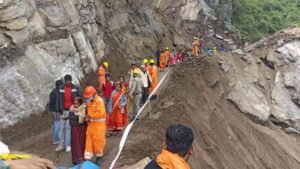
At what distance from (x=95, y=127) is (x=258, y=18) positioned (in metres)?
43.6

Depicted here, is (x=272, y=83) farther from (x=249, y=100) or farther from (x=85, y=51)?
(x=85, y=51)

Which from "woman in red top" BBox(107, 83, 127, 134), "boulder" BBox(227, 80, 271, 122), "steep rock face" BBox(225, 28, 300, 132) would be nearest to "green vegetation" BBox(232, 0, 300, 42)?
"steep rock face" BBox(225, 28, 300, 132)

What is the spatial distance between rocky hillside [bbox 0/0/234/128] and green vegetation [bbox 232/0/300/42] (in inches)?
814

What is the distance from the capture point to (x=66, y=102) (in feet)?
35.6

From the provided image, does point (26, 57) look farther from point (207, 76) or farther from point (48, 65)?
point (207, 76)

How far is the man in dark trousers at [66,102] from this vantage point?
1069cm

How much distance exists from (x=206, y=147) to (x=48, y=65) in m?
6.28

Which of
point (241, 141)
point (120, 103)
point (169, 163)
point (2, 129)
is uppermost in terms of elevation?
point (169, 163)

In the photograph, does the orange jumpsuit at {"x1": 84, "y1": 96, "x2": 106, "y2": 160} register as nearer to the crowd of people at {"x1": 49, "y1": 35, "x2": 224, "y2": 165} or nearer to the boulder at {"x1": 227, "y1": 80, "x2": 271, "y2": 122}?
the crowd of people at {"x1": 49, "y1": 35, "x2": 224, "y2": 165}

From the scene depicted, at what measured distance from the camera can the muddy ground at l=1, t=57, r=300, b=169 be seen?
11.4 m

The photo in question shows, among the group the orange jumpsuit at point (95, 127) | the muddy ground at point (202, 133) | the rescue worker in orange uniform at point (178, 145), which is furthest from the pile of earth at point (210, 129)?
the rescue worker in orange uniform at point (178, 145)

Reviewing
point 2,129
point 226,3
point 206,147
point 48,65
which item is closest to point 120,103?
point 206,147

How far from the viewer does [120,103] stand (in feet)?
39.9

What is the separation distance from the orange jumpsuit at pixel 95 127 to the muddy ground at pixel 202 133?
756 millimetres
